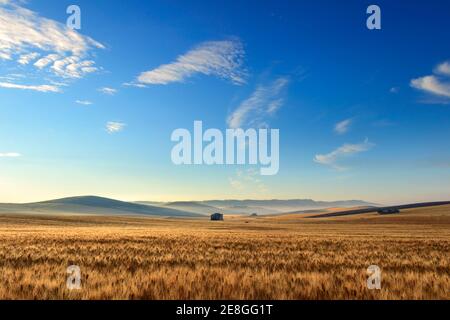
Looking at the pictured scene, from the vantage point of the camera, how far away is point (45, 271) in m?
10.9

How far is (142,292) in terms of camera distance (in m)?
7.68

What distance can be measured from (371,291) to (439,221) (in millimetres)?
88471

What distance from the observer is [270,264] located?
1321cm
